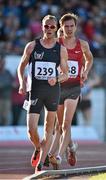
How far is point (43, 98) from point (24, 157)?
12.5 feet

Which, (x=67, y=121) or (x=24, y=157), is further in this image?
(x=24, y=157)

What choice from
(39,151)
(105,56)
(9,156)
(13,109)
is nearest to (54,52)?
(39,151)

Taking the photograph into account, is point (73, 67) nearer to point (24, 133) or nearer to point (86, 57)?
point (86, 57)

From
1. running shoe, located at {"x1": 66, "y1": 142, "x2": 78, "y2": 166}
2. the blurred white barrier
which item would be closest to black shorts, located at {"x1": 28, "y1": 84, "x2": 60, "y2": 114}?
running shoe, located at {"x1": 66, "y1": 142, "x2": 78, "y2": 166}

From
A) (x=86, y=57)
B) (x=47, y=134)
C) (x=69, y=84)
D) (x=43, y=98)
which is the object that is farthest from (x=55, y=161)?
(x=86, y=57)

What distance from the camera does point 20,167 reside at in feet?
41.0

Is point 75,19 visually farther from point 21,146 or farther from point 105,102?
point 105,102

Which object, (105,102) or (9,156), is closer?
(9,156)

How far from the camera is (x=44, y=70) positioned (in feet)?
35.5

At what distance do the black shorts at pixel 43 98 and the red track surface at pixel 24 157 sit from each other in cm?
102

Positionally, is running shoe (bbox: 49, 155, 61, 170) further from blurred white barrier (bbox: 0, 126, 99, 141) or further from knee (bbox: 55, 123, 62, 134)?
blurred white barrier (bbox: 0, 126, 99, 141)

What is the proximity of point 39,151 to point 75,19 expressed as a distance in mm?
2090

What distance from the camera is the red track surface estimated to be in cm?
1172

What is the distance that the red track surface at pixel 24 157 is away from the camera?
38.4 feet
